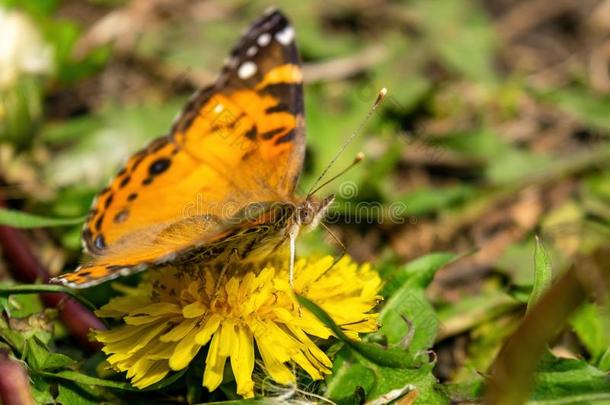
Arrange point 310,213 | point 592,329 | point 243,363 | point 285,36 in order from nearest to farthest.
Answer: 1. point 243,363
2. point 310,213
3. point 592,329
4. point 285,36

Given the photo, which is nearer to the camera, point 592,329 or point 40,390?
point 40,390

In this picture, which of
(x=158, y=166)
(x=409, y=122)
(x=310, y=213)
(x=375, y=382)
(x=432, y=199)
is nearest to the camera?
(x=375, y=382)

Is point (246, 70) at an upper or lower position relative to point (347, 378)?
upper

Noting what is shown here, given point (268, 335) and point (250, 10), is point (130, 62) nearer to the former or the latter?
point (250, 10)

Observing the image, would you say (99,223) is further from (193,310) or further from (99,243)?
(193,310)

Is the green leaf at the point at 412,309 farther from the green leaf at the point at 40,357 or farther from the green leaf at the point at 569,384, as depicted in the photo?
the green leaf at the point at 40,357

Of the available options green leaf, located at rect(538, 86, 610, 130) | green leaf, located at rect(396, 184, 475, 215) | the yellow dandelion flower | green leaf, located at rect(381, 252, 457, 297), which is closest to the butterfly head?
the yellow dandelion flower

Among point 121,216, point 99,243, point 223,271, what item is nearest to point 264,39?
point 121,216

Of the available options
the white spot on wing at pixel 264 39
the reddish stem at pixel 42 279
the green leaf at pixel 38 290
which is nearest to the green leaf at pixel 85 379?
the green leaf at pixel 38 290

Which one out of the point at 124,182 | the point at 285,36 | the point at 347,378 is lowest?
the point at 347,378
